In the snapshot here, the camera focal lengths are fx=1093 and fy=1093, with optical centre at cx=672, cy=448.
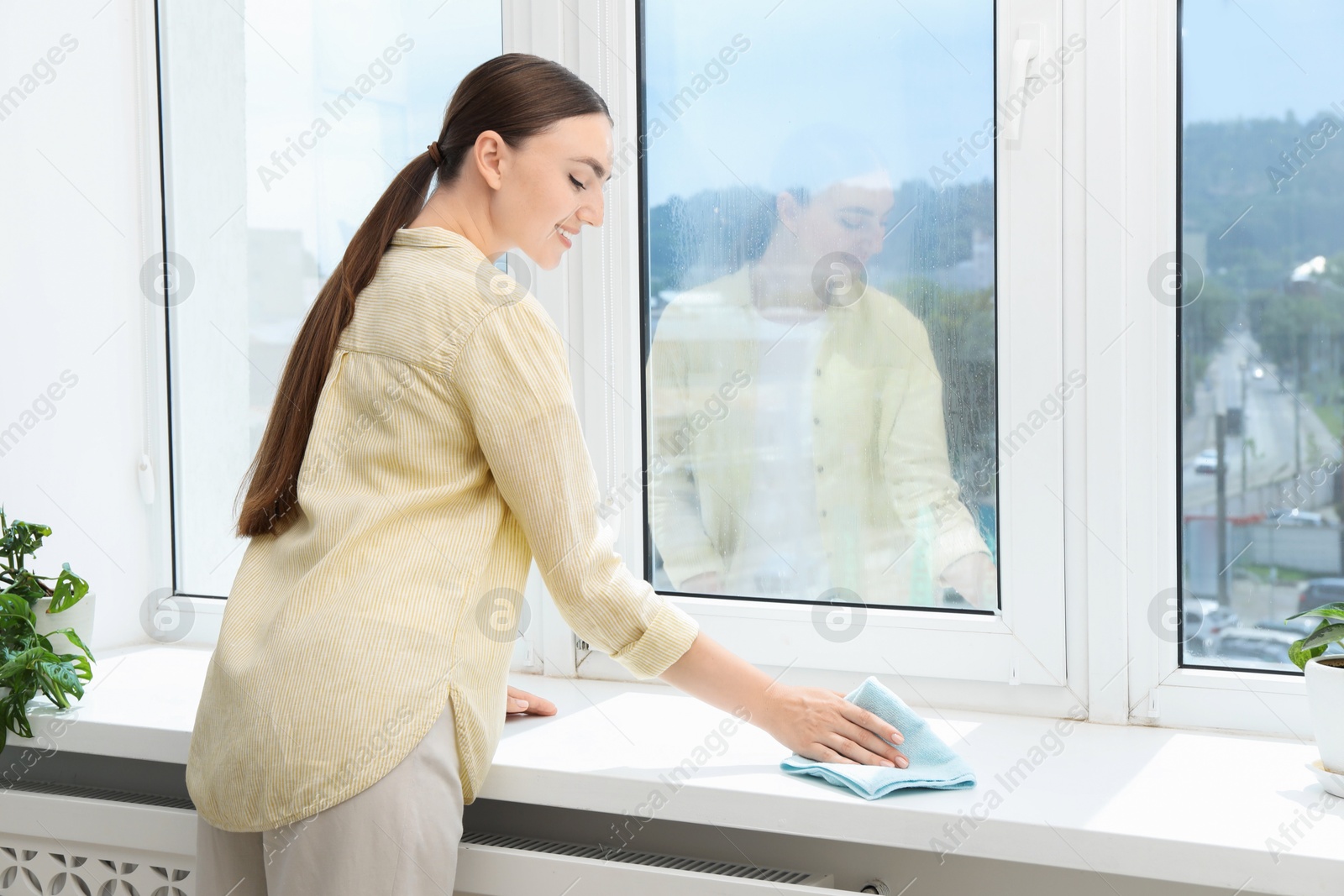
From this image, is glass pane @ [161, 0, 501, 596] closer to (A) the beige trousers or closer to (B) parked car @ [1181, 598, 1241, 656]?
(A) the beige trousers

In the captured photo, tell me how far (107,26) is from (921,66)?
1.29 meters

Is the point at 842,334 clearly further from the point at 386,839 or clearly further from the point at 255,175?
the point at 255,175

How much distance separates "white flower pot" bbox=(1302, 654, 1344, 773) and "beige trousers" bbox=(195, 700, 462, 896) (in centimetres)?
78

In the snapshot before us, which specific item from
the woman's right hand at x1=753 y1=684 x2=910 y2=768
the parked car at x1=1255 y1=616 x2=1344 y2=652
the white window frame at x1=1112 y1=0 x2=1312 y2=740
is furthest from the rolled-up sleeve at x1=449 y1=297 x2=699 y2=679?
the parked car at x1=1255 y1=616 x2=1344 y2=652

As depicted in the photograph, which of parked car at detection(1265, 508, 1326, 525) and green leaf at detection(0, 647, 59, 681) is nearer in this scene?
parked car at detection(1265, 508, 1326, 525)

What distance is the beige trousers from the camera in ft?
3.03

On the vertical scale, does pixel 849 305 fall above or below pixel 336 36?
below

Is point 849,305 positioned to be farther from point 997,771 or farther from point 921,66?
point 997,771

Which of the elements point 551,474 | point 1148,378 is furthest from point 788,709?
point 1148,378

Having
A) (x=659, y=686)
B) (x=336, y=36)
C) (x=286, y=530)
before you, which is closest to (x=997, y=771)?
(x=659, y=686)

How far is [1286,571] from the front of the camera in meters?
1.20

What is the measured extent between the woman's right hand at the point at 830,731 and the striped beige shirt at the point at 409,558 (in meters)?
0.13

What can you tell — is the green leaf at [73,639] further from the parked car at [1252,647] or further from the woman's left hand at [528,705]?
the parked car at [1252,647]

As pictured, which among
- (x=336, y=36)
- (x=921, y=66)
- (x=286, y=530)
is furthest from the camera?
(x=336, y=36)
